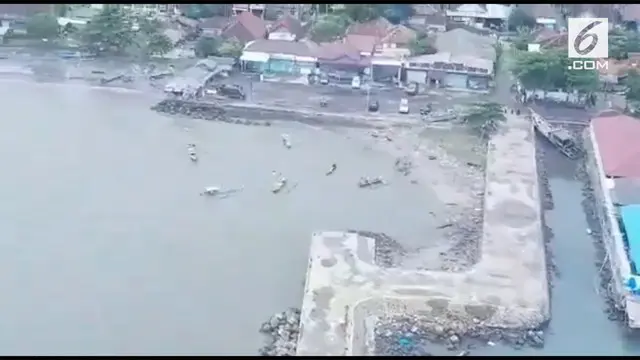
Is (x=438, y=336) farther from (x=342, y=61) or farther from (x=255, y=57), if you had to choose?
(x=255, y=57)

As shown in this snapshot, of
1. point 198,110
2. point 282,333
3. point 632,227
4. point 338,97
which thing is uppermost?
point 338,97

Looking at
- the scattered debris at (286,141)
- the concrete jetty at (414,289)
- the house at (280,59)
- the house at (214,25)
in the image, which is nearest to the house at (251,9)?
the house at (214,25)

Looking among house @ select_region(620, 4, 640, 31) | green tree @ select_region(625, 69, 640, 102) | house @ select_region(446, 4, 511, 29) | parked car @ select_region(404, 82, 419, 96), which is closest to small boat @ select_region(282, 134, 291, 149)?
parked car @ select_region(404, 82, 419, 96)

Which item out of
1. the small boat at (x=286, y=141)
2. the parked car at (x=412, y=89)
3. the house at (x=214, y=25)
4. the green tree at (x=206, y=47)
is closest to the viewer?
the small boat at (x=286, y=141)

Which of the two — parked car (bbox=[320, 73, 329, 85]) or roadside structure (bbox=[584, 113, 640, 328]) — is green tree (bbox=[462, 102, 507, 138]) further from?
parked car (bbox=[320, 73, 329, 85])

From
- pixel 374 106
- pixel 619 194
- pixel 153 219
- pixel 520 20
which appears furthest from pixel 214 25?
pixel 619 194

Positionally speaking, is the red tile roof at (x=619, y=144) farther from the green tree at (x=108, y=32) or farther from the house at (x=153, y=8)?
the house at (x=153, y=8)
